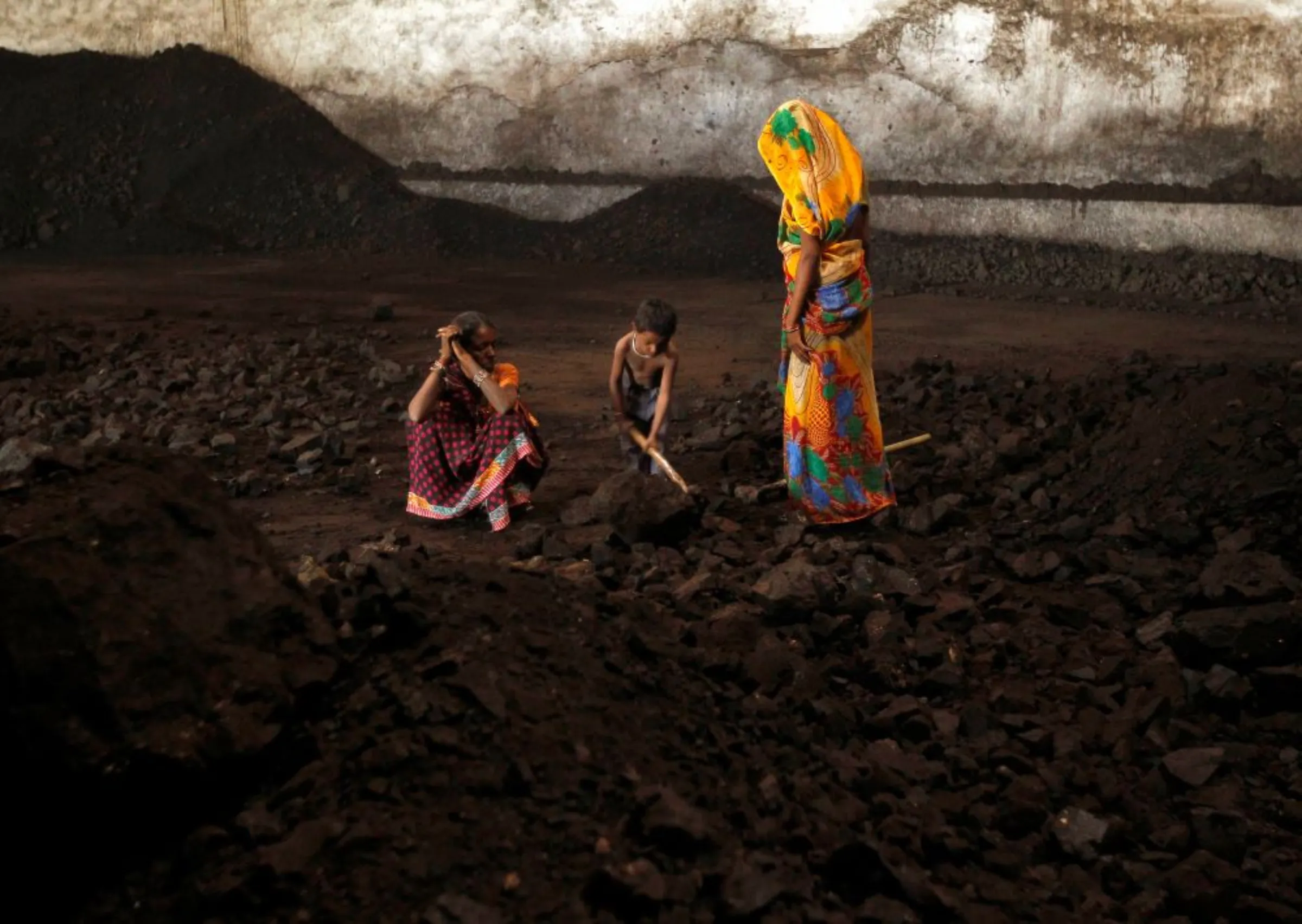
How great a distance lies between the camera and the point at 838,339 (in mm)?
5145

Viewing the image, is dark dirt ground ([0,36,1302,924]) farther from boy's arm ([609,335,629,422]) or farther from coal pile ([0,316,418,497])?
boy's arm ([609,335,629,422])

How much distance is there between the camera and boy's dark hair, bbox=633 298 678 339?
535cm

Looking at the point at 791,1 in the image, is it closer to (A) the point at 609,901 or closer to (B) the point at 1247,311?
(B) the point at 1247,311

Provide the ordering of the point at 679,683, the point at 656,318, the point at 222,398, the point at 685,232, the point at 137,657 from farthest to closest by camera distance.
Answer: the point at 685,232 → the point at 222,398 → the point at 656,318 → the point at 679,683 → the point at 137,657

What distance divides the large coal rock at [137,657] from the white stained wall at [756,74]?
436 inches

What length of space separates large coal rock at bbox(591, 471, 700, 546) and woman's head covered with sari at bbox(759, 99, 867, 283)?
1.01m

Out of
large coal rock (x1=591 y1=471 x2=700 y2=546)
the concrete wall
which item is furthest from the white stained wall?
large coal rock (x1=591 y1=471 x2=700 y2=546)

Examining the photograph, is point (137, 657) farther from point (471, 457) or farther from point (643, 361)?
point (643, 361)

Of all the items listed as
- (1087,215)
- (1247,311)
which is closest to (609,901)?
(1247,311)

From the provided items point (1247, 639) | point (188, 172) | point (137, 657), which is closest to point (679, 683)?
point (137, 657)

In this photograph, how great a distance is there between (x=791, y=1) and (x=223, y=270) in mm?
6242

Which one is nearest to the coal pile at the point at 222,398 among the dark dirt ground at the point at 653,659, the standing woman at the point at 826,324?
the dark dirt ground at the point at 653,659

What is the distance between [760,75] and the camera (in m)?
13.7

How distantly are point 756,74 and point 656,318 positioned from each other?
9.14 meters
